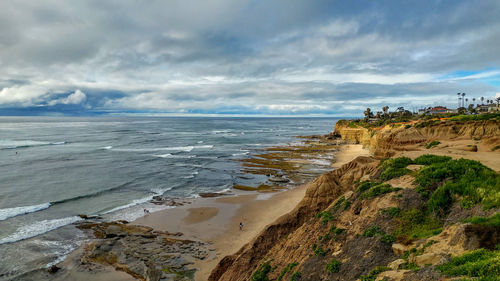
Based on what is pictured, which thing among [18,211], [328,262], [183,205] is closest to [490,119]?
[328,262]

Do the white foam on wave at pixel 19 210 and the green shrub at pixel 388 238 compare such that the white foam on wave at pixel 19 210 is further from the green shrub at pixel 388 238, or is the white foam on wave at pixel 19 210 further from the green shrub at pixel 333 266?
the green shrub at pixel 388 238

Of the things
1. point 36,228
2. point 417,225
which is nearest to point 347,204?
point 417,225

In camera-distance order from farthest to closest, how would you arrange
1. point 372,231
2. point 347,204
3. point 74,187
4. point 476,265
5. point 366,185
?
1. point 74,187
2. point 366,185
3. point 347,204
4. point 372,231
5. point 476,265

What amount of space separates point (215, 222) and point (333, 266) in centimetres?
1807

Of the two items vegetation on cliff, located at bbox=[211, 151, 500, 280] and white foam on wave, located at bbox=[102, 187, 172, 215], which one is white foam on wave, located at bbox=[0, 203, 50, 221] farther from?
vegetation on cliff, located at bbox=[211, 151, 500, 280]

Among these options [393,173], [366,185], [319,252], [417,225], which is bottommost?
[319,252]

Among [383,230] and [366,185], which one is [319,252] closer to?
[383,230]

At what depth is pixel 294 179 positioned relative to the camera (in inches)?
1635

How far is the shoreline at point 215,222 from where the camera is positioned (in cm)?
1783

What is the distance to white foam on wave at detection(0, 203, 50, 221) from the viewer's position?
88.4 feet

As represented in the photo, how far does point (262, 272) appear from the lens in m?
12.1

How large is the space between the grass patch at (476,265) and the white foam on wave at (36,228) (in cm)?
2796

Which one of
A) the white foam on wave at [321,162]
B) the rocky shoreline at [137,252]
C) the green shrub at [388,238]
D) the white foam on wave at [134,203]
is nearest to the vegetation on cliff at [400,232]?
the green shrub at [388,238]

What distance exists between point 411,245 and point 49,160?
62.3 m
